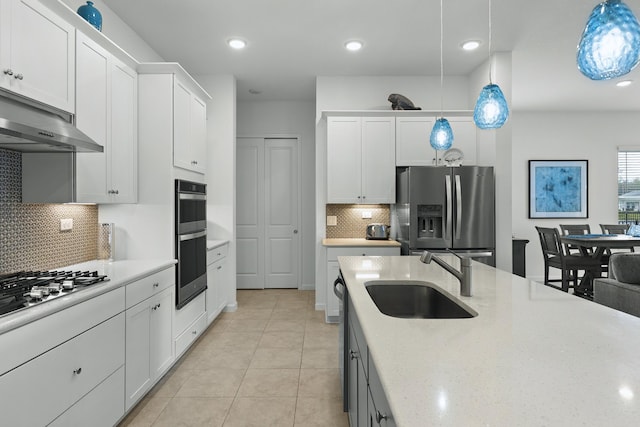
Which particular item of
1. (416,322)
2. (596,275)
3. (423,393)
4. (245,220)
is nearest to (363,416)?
(416,322)

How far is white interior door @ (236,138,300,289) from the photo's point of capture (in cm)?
585

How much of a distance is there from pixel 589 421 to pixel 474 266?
1.88 meters

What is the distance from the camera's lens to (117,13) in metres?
3.14

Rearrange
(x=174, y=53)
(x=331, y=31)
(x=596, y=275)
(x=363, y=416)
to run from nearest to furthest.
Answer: (x=363, y=416)
(x=331, y=31)
(x=174, y=53)
(x=596, y=275)

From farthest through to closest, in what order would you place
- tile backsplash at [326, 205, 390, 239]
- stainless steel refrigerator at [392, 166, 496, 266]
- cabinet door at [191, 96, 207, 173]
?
tile backsplash at [326, 205, 390, 239]
stainless steel refrigerator at [392, 166, 496, 266]
cabinet door at [191, 96, 207, 173]

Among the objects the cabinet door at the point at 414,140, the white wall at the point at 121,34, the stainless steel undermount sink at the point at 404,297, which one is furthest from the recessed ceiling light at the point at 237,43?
the stainless steel undermount sink at the point at 404,297

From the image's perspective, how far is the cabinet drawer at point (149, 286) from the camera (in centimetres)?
224

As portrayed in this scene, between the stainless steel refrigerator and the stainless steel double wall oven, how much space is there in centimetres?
212

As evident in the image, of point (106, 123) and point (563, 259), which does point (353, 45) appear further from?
point (563, 259)

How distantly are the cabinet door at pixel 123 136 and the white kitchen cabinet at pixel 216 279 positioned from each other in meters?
1.23

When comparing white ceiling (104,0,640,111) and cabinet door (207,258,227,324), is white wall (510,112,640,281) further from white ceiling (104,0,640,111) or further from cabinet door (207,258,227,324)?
cabinet door (207,258,227,324)

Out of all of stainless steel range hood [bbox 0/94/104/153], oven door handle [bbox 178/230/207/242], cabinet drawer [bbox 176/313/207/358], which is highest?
stainless steel range hood [bbox 0/94/104/153]

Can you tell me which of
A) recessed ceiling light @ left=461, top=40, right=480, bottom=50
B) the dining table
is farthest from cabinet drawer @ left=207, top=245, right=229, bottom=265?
the dining table

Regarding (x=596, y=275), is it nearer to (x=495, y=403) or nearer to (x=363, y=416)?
(x=363, y=416)
